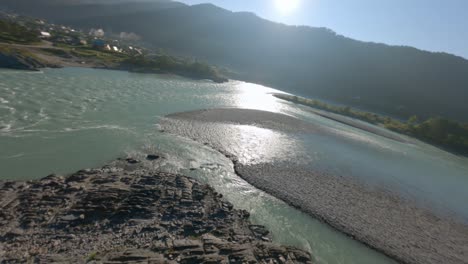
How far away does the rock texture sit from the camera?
10.9 meters

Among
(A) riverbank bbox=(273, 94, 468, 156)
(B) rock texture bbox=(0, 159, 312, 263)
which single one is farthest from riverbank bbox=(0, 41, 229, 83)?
(B) rock texture bbox=(0, 159, 312, 263)

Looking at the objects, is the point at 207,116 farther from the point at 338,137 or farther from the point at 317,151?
Answer: the point at 338,137

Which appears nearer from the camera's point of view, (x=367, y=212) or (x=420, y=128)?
(x=367, y=212)

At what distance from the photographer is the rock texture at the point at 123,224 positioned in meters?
10.9

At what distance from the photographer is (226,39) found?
18912cm

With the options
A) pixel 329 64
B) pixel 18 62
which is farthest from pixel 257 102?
pixel 329 64

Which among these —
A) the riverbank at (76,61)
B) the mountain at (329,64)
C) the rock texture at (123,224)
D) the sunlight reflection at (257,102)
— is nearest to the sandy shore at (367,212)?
the rock texture at (123,224)

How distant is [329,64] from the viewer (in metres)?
151

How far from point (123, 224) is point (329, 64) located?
154 m

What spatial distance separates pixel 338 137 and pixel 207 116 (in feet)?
67.8

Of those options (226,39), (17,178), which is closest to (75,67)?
(17,178)

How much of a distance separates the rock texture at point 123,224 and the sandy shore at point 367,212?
5.16 meters

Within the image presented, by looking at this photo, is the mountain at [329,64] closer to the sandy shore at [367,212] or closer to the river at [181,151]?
the river at [181,151]

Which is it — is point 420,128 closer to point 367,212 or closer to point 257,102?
point 257,102
